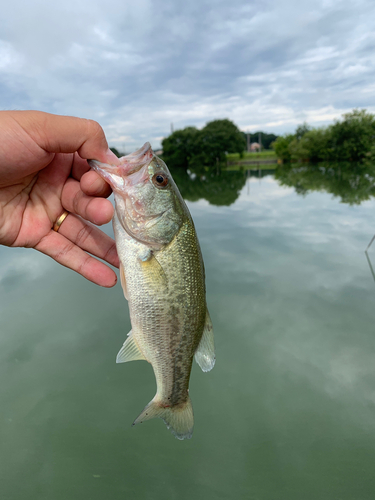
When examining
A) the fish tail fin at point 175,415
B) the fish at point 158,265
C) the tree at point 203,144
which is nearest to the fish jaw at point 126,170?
the fish at point 158,265

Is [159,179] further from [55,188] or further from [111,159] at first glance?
[55,188]

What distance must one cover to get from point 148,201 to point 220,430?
465 centimetres

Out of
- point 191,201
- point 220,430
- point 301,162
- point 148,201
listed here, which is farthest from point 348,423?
point 301,162

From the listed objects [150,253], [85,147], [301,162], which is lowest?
[301,162]

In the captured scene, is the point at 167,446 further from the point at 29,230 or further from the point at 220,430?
the point at 29,230

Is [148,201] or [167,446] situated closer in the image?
[148,201]

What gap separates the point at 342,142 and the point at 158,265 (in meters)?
76.5

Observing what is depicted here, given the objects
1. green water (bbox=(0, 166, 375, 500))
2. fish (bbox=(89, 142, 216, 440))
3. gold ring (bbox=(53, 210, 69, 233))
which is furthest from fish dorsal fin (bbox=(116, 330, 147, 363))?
green water (bbox=(0, 166, 375, 500))

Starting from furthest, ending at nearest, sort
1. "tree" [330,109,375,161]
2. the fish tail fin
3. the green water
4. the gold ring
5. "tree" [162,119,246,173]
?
1. "tree" [162,119,246,173]
2. "tree" [330,109,375,161]
3. the green water
4. the gold ring
5. the fish tail fin

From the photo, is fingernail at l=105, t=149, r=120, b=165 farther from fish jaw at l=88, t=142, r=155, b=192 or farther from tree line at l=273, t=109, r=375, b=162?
tree line at l=273, t=109, r=375, b=162

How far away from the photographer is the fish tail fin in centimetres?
247

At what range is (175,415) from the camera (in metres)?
2.52

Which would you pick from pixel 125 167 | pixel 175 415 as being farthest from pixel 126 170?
pixel 175 415

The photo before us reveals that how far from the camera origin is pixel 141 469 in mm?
4684
